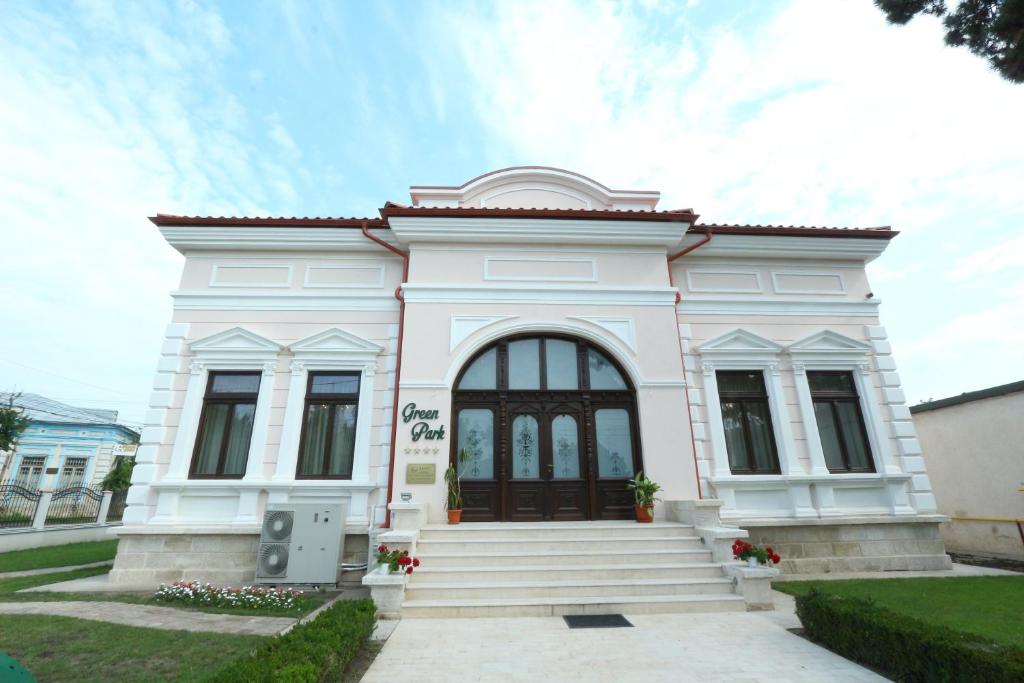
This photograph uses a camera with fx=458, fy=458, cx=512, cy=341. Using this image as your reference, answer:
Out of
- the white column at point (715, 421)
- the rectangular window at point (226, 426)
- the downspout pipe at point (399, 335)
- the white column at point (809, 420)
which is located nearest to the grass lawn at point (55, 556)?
the rectangular window at point (226, 426)

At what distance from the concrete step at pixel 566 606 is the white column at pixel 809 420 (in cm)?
A: 435

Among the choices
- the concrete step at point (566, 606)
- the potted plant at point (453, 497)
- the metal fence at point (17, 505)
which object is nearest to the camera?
the concrete step at point (566, 606)

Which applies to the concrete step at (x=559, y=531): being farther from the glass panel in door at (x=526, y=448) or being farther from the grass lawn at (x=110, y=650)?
the grass lawn at (x=110, y=650)

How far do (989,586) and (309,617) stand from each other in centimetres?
976

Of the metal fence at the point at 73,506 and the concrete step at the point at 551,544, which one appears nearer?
the concrete step at the point at 551,544

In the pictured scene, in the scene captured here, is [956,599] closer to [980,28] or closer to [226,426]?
[980,28]

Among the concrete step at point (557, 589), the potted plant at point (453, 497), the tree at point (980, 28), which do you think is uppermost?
the tree at point (980, 28)

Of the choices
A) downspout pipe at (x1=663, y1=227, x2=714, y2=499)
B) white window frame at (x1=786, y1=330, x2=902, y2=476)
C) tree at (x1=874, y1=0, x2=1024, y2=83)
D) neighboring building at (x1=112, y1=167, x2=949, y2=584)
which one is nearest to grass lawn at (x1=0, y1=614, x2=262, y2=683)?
neighboring building at (x1=112, y1=167, x2=949, y2=584)

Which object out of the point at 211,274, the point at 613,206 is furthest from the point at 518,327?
the point at 211,274

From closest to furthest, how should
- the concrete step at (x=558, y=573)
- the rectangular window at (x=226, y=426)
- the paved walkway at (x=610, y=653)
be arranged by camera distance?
the paved walkway at (x=610, y=653)
the concrete step at (x=558, y=573)
the rectangular window at (x=226, y=426)

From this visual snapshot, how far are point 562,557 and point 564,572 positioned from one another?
12.7 inches

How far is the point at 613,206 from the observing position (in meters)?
11.4

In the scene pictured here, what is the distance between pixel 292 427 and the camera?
872cm

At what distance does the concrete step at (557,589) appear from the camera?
19.9 ft
